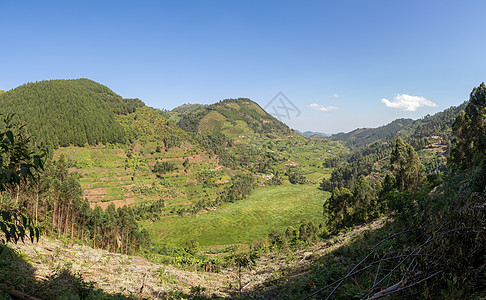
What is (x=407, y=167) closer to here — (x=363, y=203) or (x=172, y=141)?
(x=363, y=203)

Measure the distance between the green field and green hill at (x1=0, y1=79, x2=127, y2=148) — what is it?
229 ft

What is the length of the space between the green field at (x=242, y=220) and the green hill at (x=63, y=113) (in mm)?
69909

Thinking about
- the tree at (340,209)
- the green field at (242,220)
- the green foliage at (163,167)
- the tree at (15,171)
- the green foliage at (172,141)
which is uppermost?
the green foliage at (172,141)

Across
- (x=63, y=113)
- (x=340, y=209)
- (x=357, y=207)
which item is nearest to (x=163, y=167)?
(x=63, y=113)

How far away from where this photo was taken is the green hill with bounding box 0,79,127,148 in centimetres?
12250

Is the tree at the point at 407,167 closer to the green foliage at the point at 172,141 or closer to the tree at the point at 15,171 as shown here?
the tree at the point at 15,171

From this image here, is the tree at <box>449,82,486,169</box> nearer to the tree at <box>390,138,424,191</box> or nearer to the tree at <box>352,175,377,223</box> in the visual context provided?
the tree at <box>390,138,424,191</box>

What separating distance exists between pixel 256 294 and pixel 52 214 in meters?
36.1

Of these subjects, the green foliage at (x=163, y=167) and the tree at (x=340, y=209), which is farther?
the green foliage at (x=163, y=167)

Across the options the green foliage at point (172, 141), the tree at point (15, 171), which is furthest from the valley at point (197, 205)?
the green foliage at point (172, 141)

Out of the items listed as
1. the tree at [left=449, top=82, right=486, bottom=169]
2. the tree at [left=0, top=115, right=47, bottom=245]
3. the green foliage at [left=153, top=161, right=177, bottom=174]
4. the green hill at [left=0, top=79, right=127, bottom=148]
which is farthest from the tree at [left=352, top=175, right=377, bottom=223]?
the green hill at [left=0, top=79, right=127, bottom=148]

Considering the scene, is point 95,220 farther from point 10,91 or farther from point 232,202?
point 10,91

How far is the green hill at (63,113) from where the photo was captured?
4823 inches

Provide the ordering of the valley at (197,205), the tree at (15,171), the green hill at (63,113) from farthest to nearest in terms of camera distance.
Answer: the green hill at (63,113) → the valley at (197,205) → the tree at (15,171)
